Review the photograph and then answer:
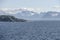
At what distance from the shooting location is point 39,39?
67.6m

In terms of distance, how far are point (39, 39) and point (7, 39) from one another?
8.18 meters

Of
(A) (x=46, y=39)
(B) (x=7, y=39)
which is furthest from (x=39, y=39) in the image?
(B) (x=7, y=39)

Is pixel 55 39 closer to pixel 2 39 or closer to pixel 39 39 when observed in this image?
pixel 39 39

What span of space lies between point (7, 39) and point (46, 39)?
388 inches

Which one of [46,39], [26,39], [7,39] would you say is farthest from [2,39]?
[46,39]

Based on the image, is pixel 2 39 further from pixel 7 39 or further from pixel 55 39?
pixel 55 39

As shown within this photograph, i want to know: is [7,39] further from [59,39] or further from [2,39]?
[59,39]

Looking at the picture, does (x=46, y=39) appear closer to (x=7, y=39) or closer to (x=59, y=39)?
(x=59, y=39)

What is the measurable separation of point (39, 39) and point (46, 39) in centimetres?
176

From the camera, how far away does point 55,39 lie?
69375 millimetres

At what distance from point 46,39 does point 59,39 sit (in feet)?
12.7

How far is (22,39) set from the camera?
68688 millimetres

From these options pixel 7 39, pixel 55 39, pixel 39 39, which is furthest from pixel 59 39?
pixel 7 39

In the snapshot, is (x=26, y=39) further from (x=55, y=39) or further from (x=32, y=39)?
(x=55, y=39)
